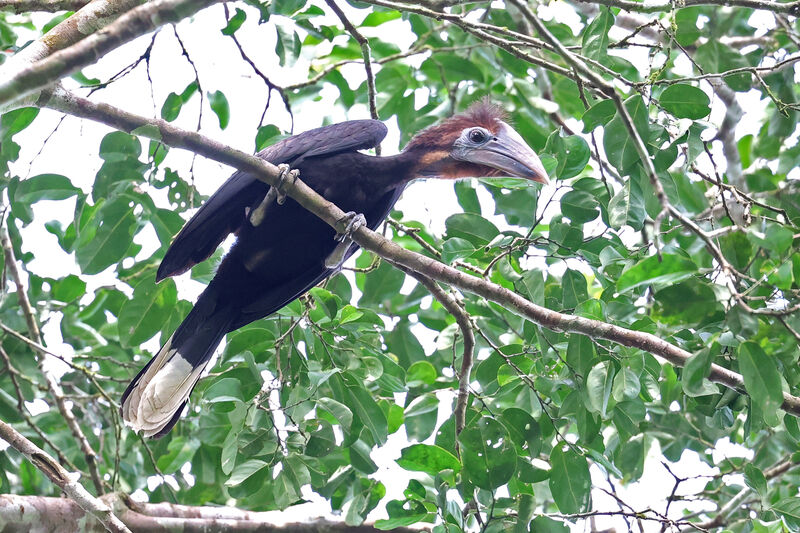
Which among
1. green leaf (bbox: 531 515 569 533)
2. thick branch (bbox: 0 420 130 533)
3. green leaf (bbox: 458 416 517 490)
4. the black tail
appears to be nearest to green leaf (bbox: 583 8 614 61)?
green leaf (bbox: 458 416 517 490)

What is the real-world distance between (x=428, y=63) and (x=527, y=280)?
6.73ft

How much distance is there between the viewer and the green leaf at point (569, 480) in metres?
3.04

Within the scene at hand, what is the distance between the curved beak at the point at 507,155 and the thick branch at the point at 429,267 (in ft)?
3.84

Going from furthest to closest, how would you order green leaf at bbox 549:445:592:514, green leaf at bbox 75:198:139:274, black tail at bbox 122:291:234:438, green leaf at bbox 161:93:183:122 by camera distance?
green leaf at bbox 161:93:183:122 < black tail at bbox 122:291:234:438 < green leaf at bbox 75:198:139:274 < green leaf at bbox 549:445:592:514

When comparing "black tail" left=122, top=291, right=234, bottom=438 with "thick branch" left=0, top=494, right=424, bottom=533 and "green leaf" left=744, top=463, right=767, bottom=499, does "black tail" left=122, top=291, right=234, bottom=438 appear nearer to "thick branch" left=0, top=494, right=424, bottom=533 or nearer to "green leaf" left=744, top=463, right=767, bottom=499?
"thick branch" left=0, top=494, right=424, bottom=533

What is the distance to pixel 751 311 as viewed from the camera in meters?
2.08

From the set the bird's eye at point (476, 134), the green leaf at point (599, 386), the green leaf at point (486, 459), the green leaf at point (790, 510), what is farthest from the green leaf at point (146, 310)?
the green leaf at point (790, 510)

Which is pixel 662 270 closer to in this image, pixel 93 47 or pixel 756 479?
pixel 756 479

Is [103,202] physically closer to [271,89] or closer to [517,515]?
[271,89]

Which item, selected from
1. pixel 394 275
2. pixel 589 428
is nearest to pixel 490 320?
pixel 394 275

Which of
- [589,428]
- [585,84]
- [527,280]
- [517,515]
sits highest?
[585,84]

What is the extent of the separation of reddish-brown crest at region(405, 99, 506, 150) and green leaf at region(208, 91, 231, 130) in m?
1.09

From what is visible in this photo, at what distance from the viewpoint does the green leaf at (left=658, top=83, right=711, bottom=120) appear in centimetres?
293

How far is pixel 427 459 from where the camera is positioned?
304cm
